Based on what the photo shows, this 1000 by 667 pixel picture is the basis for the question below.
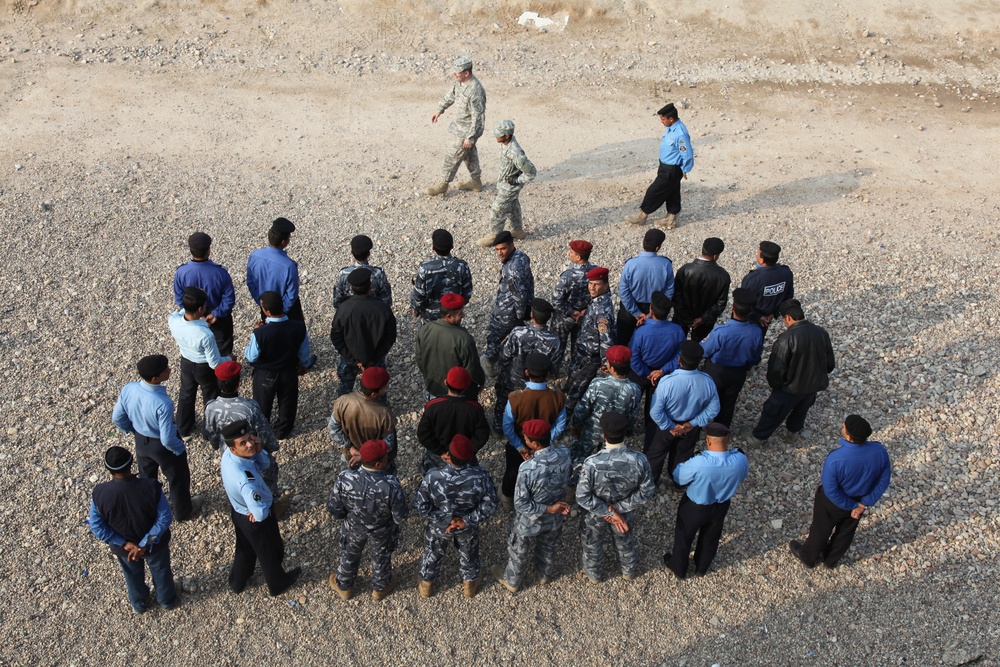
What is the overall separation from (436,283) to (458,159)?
439 centimetres

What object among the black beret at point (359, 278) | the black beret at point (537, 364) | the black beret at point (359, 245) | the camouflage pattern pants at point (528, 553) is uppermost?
the black beret at point (359, 245)

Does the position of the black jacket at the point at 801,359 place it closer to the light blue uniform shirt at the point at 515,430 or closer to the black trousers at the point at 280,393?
the light blue uniform shirt at the point at 515,430

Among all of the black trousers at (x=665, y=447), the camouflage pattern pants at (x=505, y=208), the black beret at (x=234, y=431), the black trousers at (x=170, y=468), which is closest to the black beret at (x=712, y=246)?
the black trousers at (x=665, y=447)

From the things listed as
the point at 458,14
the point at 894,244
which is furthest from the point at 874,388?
the point at 458,14

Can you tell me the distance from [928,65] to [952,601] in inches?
563

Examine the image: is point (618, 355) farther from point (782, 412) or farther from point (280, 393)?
point (280, 393)

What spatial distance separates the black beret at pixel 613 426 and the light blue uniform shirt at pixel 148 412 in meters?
3.76

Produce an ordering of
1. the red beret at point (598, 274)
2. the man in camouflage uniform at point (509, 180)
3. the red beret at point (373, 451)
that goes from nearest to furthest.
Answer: the red beret at point (373, 451) → the red beret at point (598, 274) → the man in camouflage uniform at point (509, 180)

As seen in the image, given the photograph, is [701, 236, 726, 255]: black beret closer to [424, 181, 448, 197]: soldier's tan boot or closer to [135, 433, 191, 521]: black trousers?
[424, 181, 448, 197]: soldier's tan boot

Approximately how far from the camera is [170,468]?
733cm

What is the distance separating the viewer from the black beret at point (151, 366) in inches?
266

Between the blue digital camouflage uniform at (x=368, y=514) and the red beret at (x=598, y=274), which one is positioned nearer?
the blue digital camouflage uniform at (x=368, y=514)

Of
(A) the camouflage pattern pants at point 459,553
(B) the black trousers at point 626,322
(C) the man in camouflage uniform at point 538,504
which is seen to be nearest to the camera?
(C) the man in camouflage uniform at point 538,504

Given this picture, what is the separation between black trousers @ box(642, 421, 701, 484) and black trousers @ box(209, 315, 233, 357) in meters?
4.74
